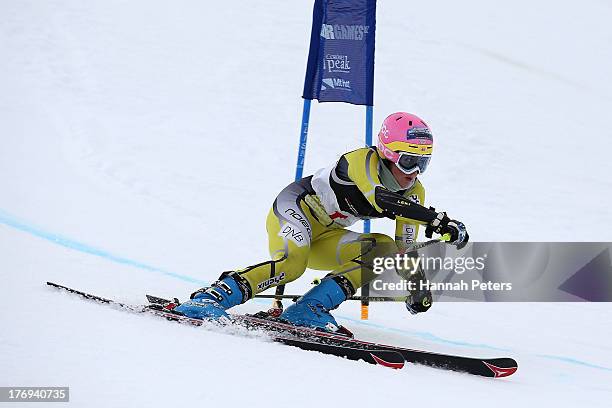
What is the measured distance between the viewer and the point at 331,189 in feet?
20.7

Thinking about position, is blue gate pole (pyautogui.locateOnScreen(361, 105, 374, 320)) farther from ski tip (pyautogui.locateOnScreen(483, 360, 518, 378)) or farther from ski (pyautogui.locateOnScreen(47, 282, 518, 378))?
ski tip (pyautogui.locateOnScreen(483, 360, 518, 378))

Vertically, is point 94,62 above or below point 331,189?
above

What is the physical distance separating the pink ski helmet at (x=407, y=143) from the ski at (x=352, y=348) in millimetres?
1209

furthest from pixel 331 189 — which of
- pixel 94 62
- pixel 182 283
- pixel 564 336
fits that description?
pixel 94 62

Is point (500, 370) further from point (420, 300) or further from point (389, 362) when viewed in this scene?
point (420, 300)

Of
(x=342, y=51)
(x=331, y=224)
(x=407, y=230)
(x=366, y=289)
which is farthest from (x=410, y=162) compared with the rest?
(x=342, y=51)

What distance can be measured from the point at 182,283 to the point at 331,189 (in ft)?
6.73

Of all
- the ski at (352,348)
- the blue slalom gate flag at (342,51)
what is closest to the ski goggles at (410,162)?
the ski at (352,348)

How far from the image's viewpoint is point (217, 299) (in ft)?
18.7

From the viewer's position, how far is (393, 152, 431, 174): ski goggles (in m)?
5.86

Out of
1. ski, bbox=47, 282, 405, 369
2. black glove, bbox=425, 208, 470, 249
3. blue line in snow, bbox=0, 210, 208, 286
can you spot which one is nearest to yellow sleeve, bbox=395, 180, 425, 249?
black glove, bbox=425, 208, 470, 249

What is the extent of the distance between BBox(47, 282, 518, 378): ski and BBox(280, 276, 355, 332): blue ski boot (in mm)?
116

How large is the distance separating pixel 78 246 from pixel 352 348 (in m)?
4.00

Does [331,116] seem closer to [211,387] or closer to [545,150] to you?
[545,150]
